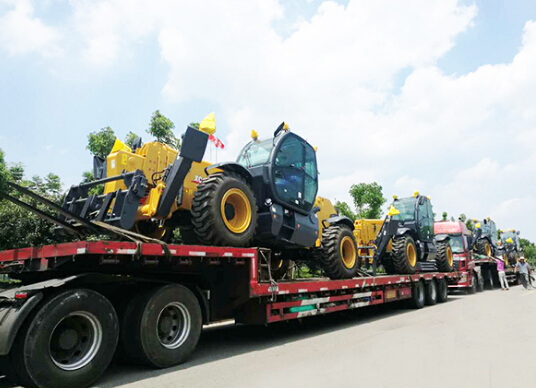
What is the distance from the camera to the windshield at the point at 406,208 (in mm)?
14332

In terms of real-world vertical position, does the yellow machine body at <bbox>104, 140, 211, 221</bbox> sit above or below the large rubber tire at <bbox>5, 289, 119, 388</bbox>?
above

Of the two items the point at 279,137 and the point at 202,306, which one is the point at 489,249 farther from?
the point at 202,306

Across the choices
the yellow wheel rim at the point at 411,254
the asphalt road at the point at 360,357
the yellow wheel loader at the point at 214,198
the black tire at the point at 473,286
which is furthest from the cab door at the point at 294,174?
the black tire at the point at 473,286

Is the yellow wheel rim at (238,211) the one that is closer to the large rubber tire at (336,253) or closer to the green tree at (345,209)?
the large rubber tire at (336,253)

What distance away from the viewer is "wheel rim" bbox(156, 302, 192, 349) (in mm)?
5273

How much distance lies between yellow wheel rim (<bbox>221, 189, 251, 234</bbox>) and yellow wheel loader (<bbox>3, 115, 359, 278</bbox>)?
16mm

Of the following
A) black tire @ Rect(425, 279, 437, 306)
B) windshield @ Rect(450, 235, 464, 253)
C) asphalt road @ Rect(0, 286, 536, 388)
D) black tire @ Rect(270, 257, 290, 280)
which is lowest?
asphalt road @ Rect(0, 286, 536, 388)

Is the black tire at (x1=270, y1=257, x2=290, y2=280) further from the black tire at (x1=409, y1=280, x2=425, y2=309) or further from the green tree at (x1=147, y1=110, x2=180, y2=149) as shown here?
the green tree at (x1=147, y1=110, x2=180, y2=149)

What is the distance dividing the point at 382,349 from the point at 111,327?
3.70 meters

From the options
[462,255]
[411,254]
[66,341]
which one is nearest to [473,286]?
[462,255]

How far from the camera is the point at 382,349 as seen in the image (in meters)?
6.00

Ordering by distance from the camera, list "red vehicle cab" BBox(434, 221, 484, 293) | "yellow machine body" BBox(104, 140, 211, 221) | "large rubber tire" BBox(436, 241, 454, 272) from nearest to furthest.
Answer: "yellow machine body" BBox(104, 140, 211, 221) → "large rubber tire" BBox(436, 241, 454, 272) → "red vehicle cab" BBox(434, 221, 484, 293)

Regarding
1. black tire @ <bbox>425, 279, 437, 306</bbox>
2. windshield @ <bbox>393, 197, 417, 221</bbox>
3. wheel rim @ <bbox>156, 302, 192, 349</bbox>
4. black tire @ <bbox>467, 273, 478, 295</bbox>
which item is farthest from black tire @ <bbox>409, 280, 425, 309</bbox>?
wheel rim @ <bbox>156, 302, 192, 349</bbox>

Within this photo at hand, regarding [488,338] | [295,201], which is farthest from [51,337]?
[488,338]
